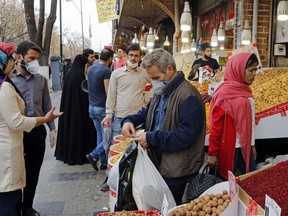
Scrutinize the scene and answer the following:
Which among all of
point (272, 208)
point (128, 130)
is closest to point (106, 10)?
point (128, 130)

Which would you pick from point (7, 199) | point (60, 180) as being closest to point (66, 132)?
point (60, 180)

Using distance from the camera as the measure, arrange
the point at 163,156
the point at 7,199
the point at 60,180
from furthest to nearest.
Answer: the point at 60,180 → the point at 7,199 → the point at 163,156

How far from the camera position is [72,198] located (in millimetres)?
4516

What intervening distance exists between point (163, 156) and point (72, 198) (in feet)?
7.76

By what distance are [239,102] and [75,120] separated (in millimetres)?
3626

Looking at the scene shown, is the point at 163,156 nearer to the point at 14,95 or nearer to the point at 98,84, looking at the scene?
the point at 14,95

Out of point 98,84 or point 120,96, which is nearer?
point 120,96

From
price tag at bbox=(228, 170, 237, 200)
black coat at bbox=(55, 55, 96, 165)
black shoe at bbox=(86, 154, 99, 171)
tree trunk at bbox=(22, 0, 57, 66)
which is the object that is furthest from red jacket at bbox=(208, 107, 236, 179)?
tree trunk at bbox=(22, 0, 57, 66)

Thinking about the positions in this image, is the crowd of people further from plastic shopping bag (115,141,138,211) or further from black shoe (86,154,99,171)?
black shoe (86,154,99,171)

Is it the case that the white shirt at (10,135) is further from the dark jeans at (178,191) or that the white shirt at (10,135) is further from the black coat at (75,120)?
the black coat at (75,120)

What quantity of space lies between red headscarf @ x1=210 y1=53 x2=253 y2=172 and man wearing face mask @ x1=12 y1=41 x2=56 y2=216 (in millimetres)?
1940

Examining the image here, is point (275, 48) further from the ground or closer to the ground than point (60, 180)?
further from the ground

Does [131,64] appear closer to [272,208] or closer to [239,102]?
[239,102]

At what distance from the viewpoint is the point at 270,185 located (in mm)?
1948
